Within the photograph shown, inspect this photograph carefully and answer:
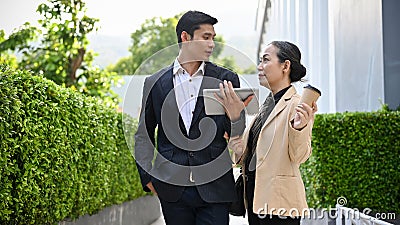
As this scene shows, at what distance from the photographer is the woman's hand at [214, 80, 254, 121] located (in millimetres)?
3510

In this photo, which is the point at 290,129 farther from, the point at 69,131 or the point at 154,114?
the point at 69,131

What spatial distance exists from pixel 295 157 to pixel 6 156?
71.4 inches

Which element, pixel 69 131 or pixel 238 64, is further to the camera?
pixel 69 131

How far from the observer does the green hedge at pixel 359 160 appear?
21.2 feet

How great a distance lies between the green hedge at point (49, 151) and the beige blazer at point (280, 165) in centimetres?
79

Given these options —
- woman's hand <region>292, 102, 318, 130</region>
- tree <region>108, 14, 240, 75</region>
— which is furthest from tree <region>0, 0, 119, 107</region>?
tree <region>108, 14, 240, 75</region>

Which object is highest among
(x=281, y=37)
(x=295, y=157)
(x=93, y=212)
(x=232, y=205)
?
(x=281, y=37)

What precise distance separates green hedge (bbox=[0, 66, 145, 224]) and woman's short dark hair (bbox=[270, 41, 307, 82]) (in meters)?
0.92

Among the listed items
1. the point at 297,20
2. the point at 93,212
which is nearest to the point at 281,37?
the point at 297,20

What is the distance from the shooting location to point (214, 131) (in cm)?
357

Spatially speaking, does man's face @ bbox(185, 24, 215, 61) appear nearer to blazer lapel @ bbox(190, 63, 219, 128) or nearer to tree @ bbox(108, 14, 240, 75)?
blazer lapel @ bbox(190, 63, 219, 128)

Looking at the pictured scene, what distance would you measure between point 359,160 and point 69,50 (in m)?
7.13

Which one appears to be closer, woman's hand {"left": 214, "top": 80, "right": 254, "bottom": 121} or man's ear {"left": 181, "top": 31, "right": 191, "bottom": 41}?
woman's hand {"left": 214, "top": 80, "right": 254, "bottom": 121}

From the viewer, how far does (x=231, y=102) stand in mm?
3506
